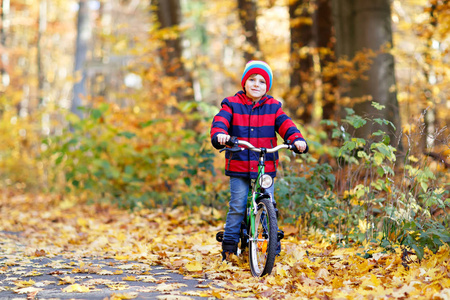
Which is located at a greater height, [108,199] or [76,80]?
[76,80]

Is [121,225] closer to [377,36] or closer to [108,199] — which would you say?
[108,199]

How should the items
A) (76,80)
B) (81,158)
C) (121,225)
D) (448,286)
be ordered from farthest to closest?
(76,80)
(81,158)
(121,225)
(448,286)

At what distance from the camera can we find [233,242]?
4789mm

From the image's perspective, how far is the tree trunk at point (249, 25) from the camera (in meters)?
13.0

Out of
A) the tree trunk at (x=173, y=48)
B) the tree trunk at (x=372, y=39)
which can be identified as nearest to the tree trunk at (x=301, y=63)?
the tree trunk at (x=173, y=48)

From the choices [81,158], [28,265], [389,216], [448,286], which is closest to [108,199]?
[81,158]

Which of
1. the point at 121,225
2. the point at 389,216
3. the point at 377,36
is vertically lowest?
the point at 121,225

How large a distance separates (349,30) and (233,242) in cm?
562

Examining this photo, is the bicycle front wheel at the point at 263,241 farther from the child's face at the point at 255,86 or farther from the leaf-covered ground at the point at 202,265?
the child's face at the point at 255,86

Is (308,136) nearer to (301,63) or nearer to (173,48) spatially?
(301,63)

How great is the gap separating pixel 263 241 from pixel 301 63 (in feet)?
30.6

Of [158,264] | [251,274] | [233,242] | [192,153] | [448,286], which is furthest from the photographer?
[192,153]

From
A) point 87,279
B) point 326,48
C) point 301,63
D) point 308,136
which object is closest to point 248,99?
point 87,279

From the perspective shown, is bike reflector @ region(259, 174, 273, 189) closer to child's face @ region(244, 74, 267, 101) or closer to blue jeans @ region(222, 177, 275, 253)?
blue jeans @ region(222, 177, 275, 253)
